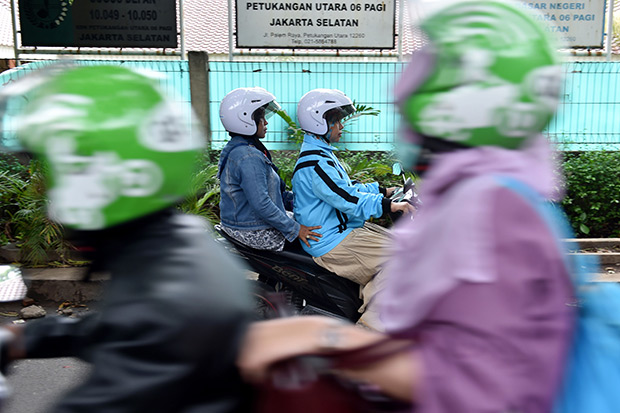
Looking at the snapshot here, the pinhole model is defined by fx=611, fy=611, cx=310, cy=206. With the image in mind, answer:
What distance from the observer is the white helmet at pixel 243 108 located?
14.3 ft

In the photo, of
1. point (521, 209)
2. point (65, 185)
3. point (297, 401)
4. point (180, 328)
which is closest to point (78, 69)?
point (65, 185)

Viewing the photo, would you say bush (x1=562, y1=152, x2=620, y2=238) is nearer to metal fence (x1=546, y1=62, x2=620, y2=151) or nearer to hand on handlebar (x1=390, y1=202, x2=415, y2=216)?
metal fence (x1=546, y1=62, x2=620, y2=151)

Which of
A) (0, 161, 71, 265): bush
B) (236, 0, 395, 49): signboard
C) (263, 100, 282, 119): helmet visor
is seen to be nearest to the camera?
(263, 100, 282, 119): helmet visor

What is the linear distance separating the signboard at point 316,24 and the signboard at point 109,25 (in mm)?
1242

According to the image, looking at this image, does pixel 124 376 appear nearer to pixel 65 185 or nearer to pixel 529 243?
pixel 65 185

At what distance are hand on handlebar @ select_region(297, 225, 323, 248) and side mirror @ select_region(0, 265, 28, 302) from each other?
2492 mm

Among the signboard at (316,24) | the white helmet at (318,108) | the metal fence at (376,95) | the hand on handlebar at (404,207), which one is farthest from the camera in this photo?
the signboard at (316,24)

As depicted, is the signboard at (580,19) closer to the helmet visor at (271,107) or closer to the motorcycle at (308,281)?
the helmet visor at (271,107)

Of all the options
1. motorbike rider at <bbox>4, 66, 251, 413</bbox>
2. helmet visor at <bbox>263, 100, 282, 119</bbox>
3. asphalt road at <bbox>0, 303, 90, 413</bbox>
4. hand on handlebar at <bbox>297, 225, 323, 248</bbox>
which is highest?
helmet visor at <bbox>263, 100, 282, 119</bbox>

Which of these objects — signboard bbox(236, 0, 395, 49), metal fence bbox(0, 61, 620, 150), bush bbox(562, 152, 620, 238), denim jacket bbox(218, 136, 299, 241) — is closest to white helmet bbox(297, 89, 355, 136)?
denim jacket bbox(218, 136, 299, 241)

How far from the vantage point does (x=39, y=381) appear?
4086 mm

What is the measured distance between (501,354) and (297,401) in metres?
0.41

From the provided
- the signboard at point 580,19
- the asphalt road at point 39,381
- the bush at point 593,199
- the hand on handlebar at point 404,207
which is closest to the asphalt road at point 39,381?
the asphalt road at point 39,381

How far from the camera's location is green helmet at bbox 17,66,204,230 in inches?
50.1
